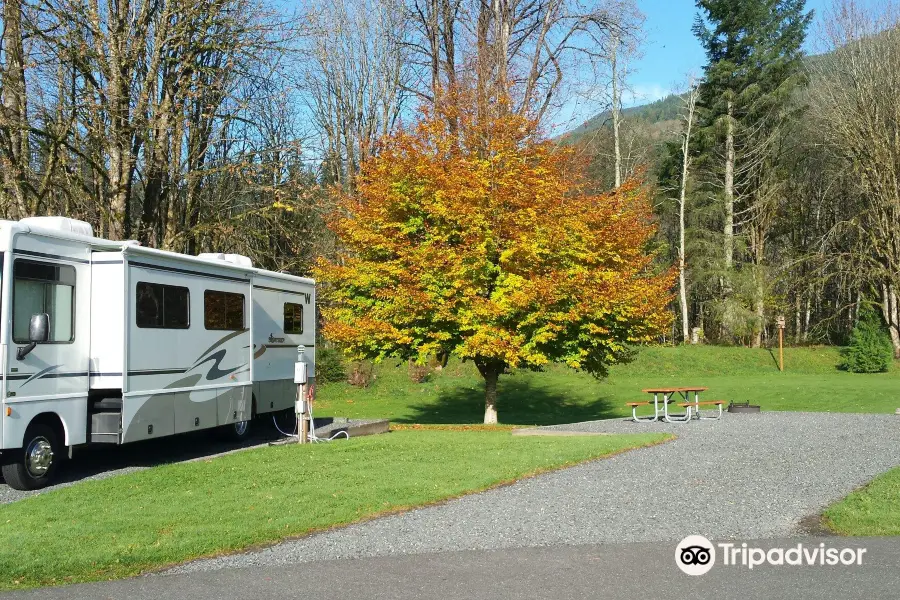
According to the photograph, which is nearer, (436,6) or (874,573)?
(874,573)

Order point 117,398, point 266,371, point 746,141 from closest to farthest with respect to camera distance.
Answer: point 117,398 → point 266,371 → point 746,141

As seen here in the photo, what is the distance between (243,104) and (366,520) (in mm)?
14337

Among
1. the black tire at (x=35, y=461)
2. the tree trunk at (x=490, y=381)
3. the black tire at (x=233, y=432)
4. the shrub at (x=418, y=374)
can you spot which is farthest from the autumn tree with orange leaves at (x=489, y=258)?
the shrub at (x=418, y=374)

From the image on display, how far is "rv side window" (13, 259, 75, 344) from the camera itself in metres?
10.8

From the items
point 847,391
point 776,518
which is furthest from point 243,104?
point 847,391

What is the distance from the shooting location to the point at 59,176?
21.3 meters

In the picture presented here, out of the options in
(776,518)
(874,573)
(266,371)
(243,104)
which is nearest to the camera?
(874,573)

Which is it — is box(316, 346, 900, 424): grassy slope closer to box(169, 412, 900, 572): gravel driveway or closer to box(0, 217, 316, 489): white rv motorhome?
box(0, 217, 316, 489): white rv motorhome

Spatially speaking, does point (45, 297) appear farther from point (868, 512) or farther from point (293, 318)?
point (868, 512)

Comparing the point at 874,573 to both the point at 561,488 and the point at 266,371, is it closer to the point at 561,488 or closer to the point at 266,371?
the point at 561,488

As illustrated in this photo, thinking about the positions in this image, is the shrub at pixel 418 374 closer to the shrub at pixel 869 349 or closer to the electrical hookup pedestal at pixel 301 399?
the electrical hookup pedestal at pixel 301 399

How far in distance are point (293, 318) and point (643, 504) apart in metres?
10.5

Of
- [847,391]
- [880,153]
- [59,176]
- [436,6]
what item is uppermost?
[436,6]

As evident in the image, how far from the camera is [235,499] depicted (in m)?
9.49
